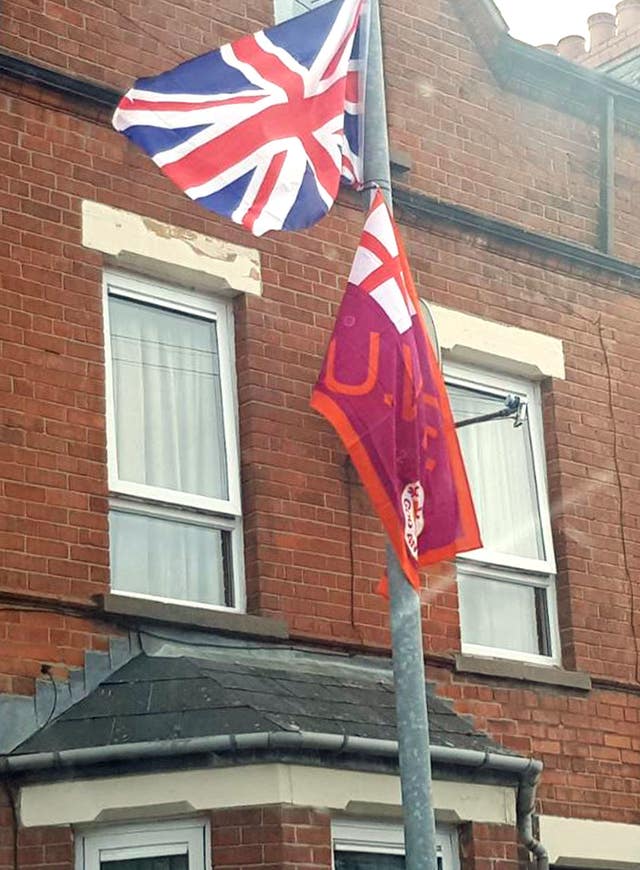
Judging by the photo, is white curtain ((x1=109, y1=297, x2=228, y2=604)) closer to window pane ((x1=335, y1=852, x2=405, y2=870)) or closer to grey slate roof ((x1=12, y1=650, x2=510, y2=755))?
grey slate roof ((x1=12, y1=650, x2=510, y2=755))

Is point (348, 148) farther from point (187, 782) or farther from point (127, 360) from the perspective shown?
point (187, 782)

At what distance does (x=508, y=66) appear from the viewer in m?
13.3

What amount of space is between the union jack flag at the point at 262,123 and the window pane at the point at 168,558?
2.34 m

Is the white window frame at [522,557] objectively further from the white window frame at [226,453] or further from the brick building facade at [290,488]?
the white window frame at [226,453]

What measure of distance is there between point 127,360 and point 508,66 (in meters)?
3.98

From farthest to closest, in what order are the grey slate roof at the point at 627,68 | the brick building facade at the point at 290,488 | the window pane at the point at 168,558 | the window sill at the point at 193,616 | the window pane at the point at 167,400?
the grey slate roof at the point at 627,68, the window pane at the point at 167,400, the window pane at the point at 168,558, the window sill at the point at 193,616, the brick building facade at the point at 290,488

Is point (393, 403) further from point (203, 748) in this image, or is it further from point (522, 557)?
point (522, 557)

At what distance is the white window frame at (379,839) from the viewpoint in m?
9.45

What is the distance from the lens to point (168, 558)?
10.6 meters

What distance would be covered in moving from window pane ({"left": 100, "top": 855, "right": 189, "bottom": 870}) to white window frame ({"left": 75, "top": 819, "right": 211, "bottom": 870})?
0.02 m

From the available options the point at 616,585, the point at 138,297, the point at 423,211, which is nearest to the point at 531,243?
the point at 423,211

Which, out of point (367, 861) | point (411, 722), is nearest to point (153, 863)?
point (367, 861)

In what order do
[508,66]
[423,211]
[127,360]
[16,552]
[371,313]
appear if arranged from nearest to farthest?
[371,313]
[16,552]
[127,360]
[423,211]
[508,66]

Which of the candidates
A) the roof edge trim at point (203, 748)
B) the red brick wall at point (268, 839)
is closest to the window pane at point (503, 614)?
the roof edge trim at point (203, 748)
